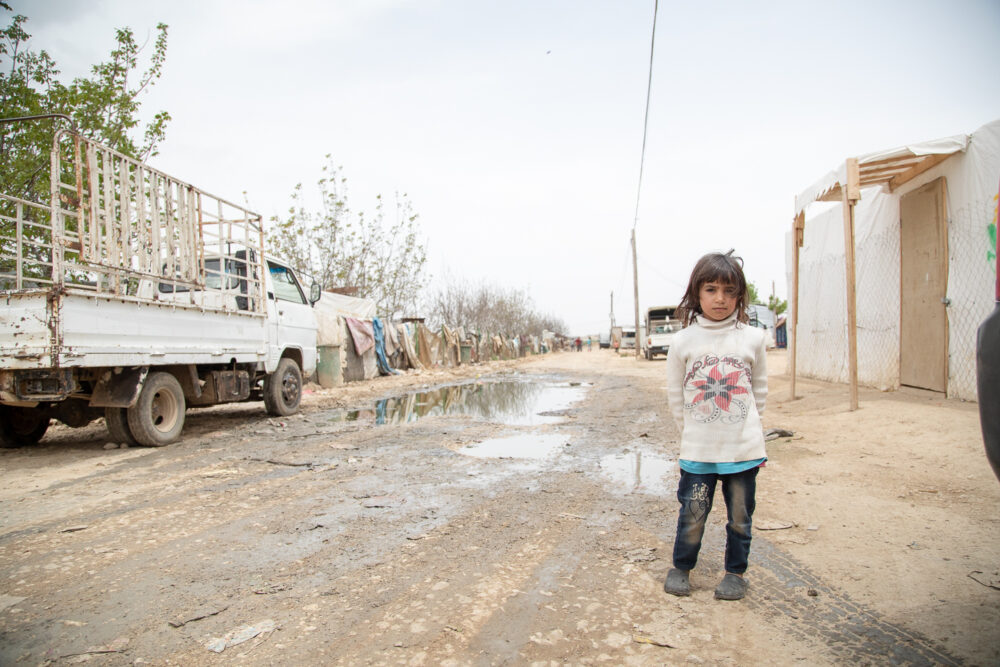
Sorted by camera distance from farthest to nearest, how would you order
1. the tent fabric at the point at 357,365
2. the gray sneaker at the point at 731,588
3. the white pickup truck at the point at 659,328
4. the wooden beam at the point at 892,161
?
1. the white pickup truck at the point at 659,328
2. the tent fabric at the point at 357,365
3. the wooden beam at the point at 892,161
4. the gray sneaker at the point at 731,588

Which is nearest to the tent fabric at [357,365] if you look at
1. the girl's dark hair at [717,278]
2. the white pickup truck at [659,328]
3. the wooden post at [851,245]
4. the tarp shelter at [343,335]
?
the tarp shelter at [343,335]

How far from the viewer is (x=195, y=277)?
6742 mm

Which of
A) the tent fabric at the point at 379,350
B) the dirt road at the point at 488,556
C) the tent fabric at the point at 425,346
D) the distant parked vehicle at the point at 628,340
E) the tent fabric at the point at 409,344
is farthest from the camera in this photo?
the distant parked vehicle at the point at 628,340

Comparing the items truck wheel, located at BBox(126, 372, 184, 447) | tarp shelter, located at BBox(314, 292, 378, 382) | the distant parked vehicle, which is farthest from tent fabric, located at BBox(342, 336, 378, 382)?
the distant parked vehicle

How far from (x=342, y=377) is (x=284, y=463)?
10.5m

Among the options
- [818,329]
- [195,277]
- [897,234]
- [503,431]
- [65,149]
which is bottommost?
[503,431]

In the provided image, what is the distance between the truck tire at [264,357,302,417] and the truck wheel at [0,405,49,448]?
103 inches

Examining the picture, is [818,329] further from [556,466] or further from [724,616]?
[724,616]

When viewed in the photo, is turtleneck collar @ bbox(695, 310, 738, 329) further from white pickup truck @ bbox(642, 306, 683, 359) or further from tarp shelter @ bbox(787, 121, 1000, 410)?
white pickup truck @ bbox(642, 306, 683, 359)

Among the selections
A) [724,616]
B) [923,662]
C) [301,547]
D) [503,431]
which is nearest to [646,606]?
[724,616]

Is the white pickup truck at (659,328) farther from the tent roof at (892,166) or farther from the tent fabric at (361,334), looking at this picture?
the tent roof at (892,166)

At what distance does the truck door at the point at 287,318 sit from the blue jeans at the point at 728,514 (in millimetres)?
7005

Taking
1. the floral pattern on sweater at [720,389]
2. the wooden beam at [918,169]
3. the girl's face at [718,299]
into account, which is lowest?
the floral pattern on sweater at [720,389]

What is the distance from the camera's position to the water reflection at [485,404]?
8.04m
